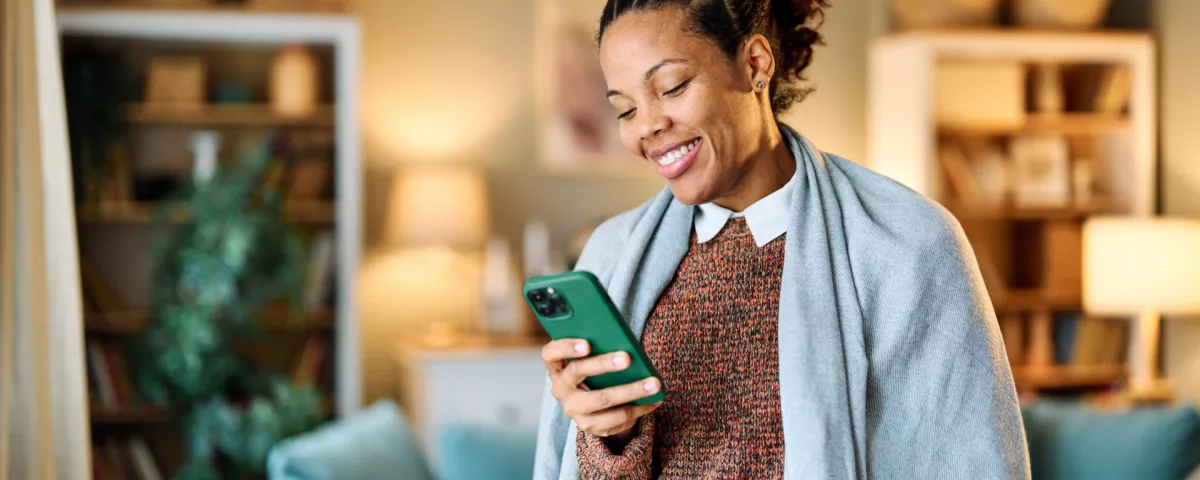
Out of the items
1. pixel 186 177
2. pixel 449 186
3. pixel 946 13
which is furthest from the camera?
pixel 946 13

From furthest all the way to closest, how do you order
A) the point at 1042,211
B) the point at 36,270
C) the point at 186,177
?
the point at 1042,211, the point at 186,177, the point at 36,270

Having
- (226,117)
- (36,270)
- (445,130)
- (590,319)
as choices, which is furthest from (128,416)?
(590,319)

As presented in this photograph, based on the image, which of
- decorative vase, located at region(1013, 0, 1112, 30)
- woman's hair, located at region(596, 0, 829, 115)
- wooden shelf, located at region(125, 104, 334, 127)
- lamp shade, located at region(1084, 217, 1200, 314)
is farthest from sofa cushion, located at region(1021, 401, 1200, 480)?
wooden shelf, located at region(125, 104, 334, 127)

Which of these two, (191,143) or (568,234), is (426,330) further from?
(191,143)

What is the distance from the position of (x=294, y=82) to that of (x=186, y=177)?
0.52 metres

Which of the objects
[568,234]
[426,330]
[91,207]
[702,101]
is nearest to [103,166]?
[91,207]

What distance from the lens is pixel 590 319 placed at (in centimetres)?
112

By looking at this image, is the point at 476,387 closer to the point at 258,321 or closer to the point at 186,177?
the point at 258,321

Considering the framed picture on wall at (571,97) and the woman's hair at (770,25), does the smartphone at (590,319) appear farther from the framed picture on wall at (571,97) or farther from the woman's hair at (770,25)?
the framed picture on wall at (571,97)

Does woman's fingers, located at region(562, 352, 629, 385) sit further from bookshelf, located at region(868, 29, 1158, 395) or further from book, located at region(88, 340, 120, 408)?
bookshelf, located at region(868, 29, 1158, 395)

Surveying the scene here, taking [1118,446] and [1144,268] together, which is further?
[1144,268]

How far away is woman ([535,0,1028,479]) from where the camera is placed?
110 cm

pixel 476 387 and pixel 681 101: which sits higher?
pixel 681 101

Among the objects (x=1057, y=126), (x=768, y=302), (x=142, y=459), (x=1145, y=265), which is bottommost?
(x=142, y=459)
